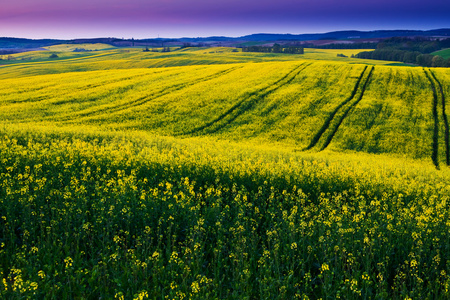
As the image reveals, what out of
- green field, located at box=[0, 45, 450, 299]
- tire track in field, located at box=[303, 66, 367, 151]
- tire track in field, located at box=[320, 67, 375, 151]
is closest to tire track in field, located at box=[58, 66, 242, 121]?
green field, located at box=[0, 45, 450, 299]

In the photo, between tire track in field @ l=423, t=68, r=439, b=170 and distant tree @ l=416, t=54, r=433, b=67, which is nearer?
tire track in field @ l=423, t=68, r=439, b=170

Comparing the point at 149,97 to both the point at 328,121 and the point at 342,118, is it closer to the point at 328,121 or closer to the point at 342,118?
the point at 328,121

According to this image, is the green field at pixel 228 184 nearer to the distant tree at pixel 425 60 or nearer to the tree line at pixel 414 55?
the tree line at pixel 414 55

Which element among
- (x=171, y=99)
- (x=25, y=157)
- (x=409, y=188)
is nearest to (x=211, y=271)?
(x=409, y=188)

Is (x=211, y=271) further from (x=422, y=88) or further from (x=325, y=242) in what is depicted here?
(x=422, y=88)

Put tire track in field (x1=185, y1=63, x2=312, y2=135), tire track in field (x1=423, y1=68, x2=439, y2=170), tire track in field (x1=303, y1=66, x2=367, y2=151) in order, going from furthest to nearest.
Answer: tire track in field (x1=185, y1=63, x2=312, y2=135) → tire track in field (x1=303, y1=66, x2=367, y2=151) → tire track in field (x1=423, y1=68, x2=439, y2=170)

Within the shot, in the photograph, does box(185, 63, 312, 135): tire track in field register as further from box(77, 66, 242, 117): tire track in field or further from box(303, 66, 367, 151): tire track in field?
box(77, 66, 242, 117): tire track in field

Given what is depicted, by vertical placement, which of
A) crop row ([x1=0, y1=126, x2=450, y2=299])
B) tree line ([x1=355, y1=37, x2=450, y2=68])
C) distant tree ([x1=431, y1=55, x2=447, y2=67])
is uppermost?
tree line ([x1=355, y1=37, x2=450, y2=68])

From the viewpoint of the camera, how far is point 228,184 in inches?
434

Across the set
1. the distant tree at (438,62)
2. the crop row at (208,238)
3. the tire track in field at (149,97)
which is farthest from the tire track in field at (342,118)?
the distant tree at (438,62)

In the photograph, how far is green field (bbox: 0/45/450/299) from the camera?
5680 millimetres

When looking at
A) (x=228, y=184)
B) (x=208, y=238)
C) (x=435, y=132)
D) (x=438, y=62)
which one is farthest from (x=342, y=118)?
(x=438, y=62)

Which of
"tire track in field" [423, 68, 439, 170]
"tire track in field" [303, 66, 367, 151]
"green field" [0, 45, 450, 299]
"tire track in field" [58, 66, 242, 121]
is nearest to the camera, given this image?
"green field" [0, 45, 450, 299]

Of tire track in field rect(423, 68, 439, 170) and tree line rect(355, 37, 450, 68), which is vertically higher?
tree line rect(355, 37, 450, 68)
